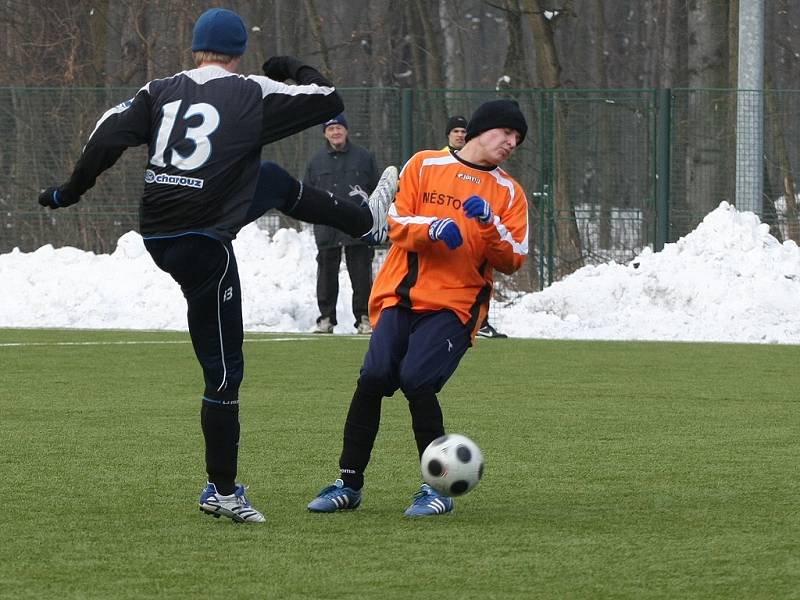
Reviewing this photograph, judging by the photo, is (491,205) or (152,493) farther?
(152,493)

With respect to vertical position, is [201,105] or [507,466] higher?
[201,105]

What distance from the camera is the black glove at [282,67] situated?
22.3 feet

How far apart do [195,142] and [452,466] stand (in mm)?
1625

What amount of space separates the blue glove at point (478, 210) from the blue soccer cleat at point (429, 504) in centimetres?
111

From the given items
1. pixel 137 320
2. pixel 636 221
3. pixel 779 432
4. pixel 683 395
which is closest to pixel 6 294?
pixel 137 320

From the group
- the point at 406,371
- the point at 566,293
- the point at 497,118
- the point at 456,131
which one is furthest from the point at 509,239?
the point at 566,293

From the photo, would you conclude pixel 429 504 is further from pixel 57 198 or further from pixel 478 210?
pixel 57 198

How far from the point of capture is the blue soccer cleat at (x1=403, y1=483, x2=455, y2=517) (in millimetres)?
6867

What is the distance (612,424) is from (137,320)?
9.40 metres

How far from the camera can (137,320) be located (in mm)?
18594

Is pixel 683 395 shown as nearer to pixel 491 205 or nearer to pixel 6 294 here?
pixel 491 205

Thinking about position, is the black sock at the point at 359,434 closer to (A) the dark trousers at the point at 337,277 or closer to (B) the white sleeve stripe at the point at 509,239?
(B) the white sleeve stripe at the point at 509,239

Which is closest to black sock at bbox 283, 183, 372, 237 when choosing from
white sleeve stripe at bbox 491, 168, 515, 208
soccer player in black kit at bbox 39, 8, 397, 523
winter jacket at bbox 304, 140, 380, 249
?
soccer player in black kit at bbox 39, 8, 397, 523

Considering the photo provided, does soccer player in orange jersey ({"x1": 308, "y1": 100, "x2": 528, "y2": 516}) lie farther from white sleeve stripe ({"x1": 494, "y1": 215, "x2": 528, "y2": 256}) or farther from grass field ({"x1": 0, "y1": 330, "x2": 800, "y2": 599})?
grass field ({"x1": 0, "y1": 330, "x2": 800, "y2": 599})
